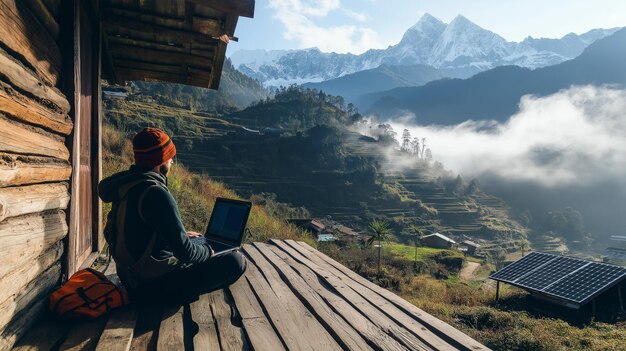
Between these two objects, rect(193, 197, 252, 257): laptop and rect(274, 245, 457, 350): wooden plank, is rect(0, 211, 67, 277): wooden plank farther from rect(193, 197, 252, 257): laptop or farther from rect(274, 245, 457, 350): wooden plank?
rect(274, 245, 457, 350): wooden plank

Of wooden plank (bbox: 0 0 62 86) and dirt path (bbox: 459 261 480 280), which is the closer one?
wooden plank (bbox: 0 0 62 86)

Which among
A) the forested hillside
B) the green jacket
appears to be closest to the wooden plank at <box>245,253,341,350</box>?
the green jacket

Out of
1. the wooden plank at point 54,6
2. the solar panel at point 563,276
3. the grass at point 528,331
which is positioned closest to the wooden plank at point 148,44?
the wooden plank at point 54,6

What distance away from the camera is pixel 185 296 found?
3.01m

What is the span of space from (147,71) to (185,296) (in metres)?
4.24

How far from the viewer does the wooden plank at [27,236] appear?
212 centimetres

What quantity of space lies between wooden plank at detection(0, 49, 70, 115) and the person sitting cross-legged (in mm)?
676

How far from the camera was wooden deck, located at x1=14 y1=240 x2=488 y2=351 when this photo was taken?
241cm

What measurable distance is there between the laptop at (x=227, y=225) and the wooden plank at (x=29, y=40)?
197 cm

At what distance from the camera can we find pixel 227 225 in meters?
4.27

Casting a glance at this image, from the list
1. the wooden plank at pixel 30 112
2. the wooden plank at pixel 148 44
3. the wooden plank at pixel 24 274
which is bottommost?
the wooden plank at pixel 24 274

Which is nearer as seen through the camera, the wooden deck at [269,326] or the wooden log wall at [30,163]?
the wooden log wall at [30,163]

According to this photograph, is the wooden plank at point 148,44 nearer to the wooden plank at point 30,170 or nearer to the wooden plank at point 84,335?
the wooden plank at point 30,170

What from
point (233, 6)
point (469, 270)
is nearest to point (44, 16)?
point (233, 6)
